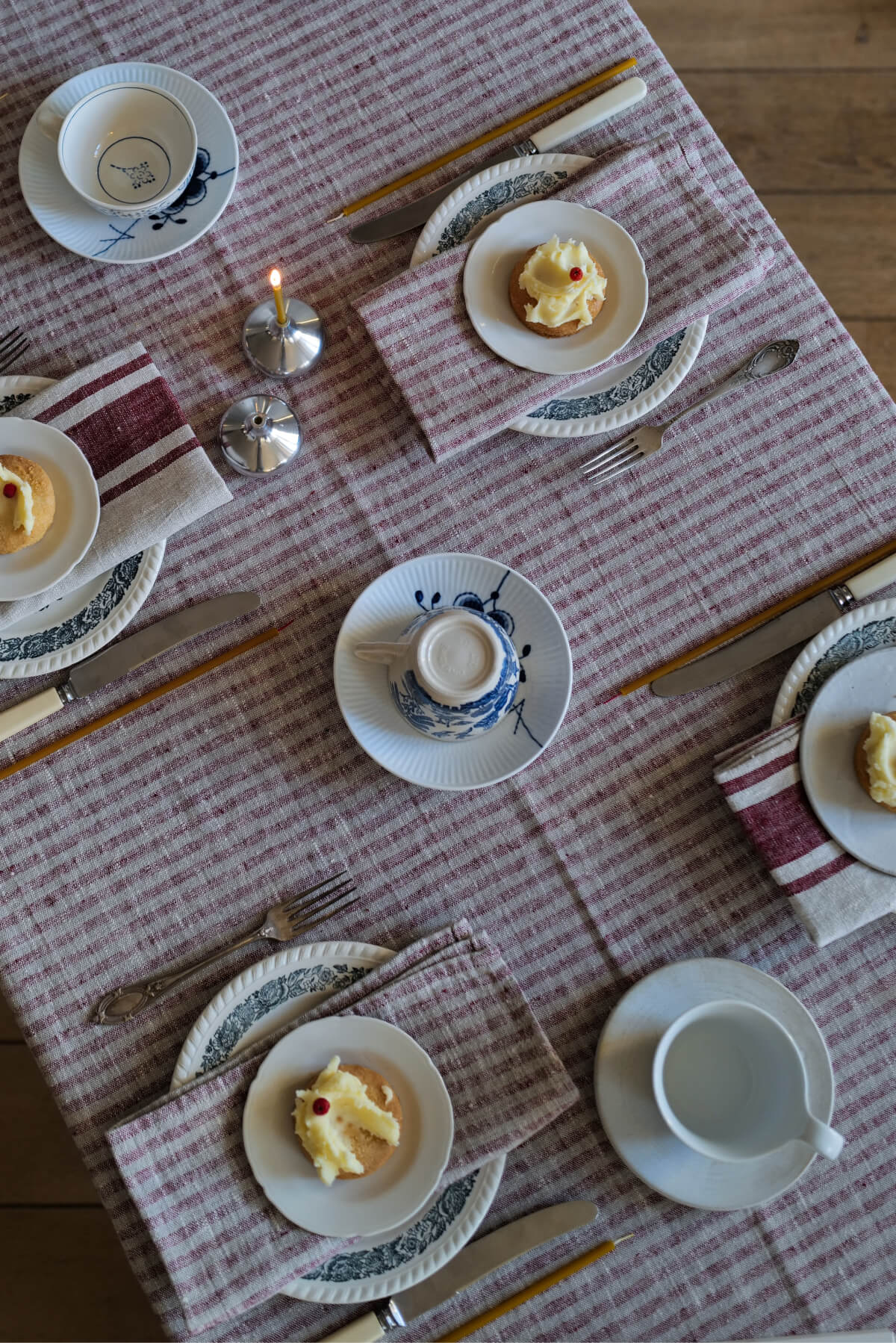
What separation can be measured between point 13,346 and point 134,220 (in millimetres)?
170

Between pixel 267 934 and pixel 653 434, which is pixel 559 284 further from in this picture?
pixel 267 934

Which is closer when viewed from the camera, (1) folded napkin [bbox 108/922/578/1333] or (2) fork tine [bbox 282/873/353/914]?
(1) folded napkin [bbox 108/922/578/1333]

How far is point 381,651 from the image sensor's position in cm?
91

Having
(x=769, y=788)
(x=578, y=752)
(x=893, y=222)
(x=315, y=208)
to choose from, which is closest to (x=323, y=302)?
(x=315, y=208)

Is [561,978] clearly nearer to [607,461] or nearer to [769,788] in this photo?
[769,788]

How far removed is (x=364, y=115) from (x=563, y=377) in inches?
14.3

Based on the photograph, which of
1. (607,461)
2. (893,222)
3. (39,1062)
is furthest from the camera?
(893,222)

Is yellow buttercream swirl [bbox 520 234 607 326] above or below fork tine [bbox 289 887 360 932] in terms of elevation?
above

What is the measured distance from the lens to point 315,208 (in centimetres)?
106

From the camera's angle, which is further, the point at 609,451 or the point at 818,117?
the point at 818,117

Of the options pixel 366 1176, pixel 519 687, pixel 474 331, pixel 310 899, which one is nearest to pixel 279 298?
pixel 474 331

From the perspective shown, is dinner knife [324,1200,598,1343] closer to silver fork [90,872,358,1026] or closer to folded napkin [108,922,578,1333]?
folded napkin [108,922,578,1333]

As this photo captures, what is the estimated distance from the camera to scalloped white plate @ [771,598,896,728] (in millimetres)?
960

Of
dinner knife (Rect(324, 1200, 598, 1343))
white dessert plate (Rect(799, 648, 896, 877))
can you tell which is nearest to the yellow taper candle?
white dessert plate (Rect(799, 648, 896, 877))
